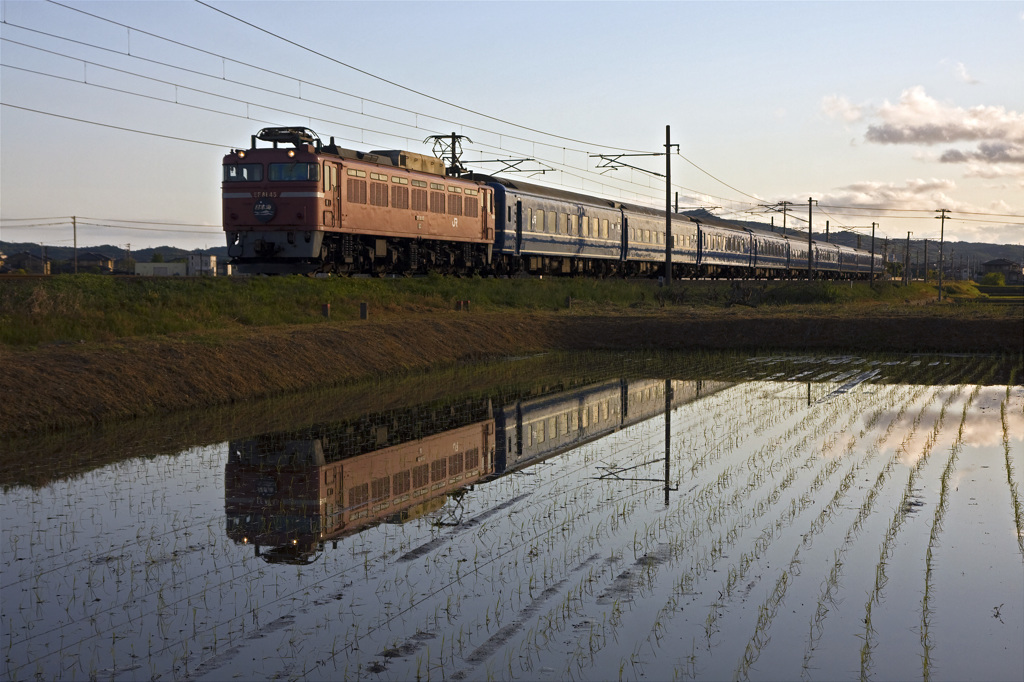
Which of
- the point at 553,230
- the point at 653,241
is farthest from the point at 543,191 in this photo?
the point at 653,241

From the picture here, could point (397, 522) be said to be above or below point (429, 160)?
below

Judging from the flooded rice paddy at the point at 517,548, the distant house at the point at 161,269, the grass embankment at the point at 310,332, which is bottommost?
the flooded rice paddy at the point at 517,548

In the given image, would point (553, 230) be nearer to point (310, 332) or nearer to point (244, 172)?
point (244, 172)

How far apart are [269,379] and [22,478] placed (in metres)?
9.25

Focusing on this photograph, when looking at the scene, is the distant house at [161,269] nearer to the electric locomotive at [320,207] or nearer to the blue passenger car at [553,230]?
the blue passenger car at [553,230]

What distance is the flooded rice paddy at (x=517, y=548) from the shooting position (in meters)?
7.34

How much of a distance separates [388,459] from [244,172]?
64.0ft

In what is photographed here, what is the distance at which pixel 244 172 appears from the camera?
104 feet

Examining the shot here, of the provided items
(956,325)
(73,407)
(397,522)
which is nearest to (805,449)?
(397,522)

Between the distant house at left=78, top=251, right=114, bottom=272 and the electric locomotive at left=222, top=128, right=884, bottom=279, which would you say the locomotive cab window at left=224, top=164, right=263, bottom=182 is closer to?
the electric locomotive at left=222, top=128, right=884, bottom=279

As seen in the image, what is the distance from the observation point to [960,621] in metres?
7.94

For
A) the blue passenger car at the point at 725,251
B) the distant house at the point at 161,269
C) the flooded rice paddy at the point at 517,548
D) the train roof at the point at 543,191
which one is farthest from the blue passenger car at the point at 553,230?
the distant house at the point at 161,269

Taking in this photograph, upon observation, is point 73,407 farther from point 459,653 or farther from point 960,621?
point 960,621

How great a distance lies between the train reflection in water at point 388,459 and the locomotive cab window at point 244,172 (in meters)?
13.9
